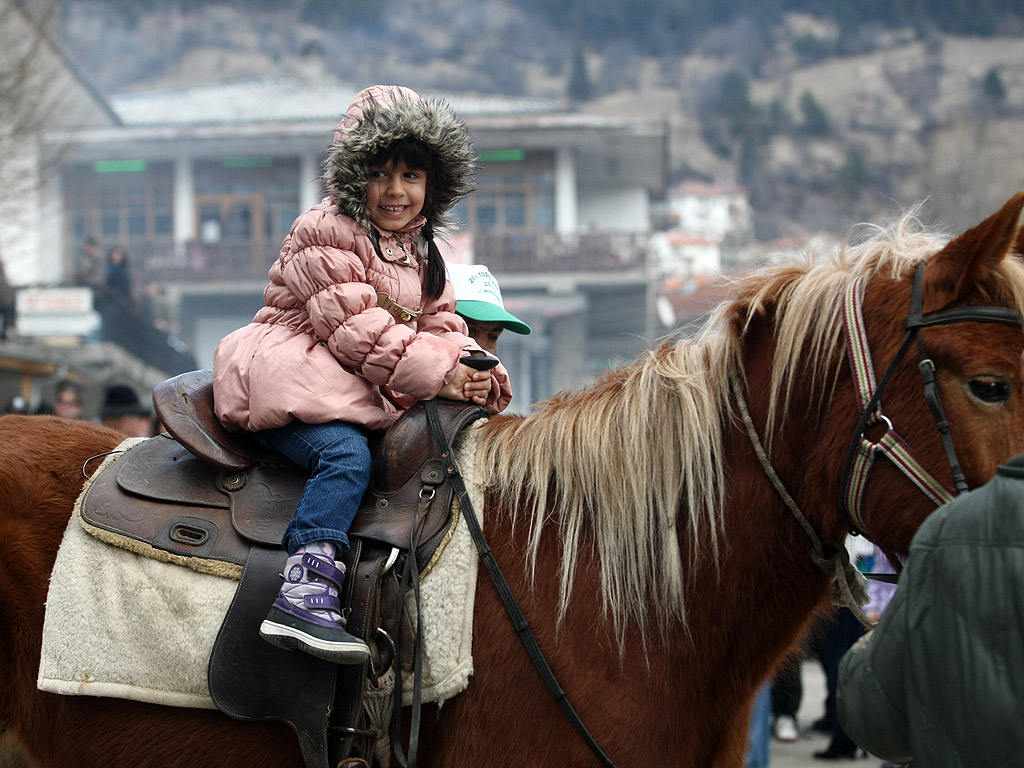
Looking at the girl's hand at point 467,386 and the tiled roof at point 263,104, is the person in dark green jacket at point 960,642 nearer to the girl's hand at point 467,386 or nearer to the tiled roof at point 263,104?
the girl's hand at point 467,386

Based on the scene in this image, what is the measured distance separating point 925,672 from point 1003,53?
125 metres

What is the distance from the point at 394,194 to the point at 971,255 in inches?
52.8

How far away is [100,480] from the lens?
2.46 m

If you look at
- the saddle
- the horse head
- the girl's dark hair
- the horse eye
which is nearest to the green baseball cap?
the girl's dark hair

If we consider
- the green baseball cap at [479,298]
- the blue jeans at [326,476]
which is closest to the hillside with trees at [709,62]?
the green baseball cap at [479,298]

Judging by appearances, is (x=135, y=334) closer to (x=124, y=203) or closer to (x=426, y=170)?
(x=124, y=203)

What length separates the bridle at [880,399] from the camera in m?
1.90

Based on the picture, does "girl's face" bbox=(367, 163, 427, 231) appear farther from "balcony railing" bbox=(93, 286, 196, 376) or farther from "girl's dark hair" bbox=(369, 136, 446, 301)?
"balcony railing" bbox=(93, 286, 196, 376)

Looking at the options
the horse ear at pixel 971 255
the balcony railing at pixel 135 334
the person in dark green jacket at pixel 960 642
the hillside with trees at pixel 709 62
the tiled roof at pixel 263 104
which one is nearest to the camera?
the person in dark green jacket at pixel 960 642

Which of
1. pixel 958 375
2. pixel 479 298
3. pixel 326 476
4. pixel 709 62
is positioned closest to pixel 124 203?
pixel 479 298

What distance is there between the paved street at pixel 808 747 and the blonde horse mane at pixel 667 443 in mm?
3936

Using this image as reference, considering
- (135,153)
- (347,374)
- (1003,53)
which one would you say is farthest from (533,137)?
(1003,53)

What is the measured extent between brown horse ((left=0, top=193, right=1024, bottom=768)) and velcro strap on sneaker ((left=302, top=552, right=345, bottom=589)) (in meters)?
0.32

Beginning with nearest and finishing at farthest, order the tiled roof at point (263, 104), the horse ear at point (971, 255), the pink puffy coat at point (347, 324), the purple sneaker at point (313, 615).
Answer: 1. the horse ear at point (971, 255)
2. the purple sneaker at point (313, 615)
3. the pink puffy coat at point (347, 324)
4. the tiled roof at point (263, 104)
